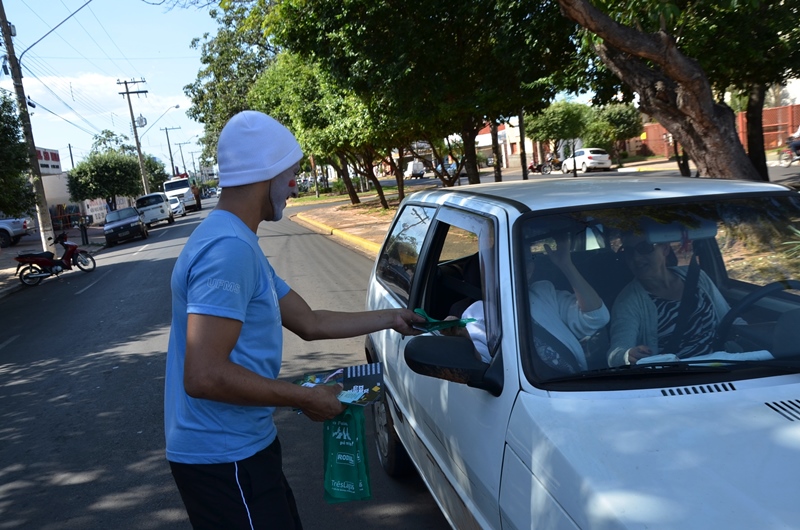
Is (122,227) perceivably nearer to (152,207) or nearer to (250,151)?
(152,207)

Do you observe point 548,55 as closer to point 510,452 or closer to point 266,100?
point 510,452

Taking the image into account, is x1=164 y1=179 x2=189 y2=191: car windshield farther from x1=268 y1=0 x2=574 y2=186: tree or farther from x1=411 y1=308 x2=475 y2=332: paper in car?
x1=411 y1=308 x2=475 y2=332: paper in car

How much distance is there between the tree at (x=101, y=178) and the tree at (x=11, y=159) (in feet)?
119

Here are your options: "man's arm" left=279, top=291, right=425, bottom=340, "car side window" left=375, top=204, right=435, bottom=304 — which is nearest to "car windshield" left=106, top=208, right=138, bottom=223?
"car side window" left=375, top=204, right=435, bottom=304

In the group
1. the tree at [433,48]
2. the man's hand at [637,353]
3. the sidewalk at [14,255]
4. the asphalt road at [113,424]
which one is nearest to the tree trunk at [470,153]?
the tree at [433,48]

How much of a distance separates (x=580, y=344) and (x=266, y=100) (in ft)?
99.5

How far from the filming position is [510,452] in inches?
85.6

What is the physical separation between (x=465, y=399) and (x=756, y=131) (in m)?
15.8

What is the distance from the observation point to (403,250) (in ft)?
13.7

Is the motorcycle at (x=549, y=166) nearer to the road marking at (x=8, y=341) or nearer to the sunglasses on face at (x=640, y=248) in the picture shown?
the road marking at (x=8, y=341)

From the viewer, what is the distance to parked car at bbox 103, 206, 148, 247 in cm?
2866

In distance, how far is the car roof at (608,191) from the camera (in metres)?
2.85

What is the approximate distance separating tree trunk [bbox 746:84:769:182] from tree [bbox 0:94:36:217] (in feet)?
56.3

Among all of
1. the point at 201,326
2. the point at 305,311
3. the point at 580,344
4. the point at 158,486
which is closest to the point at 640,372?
the point at 580,344
